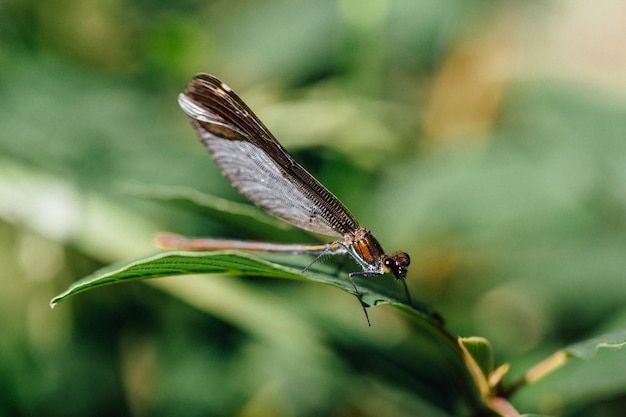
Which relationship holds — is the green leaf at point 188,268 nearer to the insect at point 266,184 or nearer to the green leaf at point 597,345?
the green leaf at point 597,345

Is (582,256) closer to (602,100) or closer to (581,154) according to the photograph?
(581,154)

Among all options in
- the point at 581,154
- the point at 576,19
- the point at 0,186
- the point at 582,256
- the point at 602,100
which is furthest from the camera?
the point at 576,19

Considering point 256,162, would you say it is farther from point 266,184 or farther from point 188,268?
point 188,268

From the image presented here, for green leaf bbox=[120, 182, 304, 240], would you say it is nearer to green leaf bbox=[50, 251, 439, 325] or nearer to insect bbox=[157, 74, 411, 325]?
insect bbox=[157, 74, 411, 325]

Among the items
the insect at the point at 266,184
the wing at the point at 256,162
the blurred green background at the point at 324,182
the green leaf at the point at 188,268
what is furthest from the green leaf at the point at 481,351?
the wing at the point at 256,162

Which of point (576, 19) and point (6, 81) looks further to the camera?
point (576, 19)

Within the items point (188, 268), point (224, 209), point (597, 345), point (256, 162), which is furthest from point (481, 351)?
point (256, 162)

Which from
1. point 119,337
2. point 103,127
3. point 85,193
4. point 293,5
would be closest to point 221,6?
point 293,5
